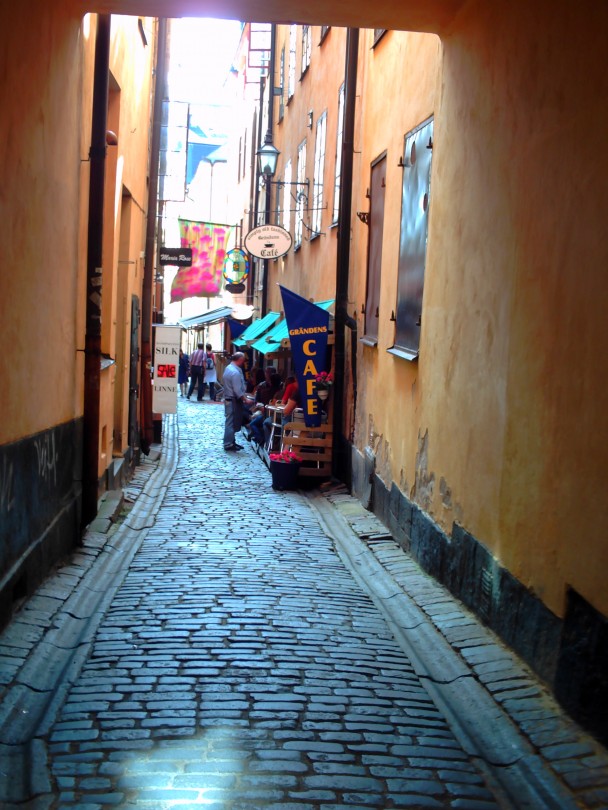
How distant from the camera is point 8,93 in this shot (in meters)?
5.78

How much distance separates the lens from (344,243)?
13.5m

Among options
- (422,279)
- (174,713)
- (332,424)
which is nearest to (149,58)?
Result: (332,424)

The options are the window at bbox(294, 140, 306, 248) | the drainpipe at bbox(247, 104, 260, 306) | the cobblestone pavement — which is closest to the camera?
the cobblestone pavement

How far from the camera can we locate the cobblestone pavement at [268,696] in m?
4.22

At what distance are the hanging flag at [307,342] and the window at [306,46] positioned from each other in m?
8.03

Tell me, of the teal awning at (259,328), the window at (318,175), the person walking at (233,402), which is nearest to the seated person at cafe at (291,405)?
the person walking at (233,402)

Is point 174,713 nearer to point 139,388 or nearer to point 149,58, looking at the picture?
point 139,388

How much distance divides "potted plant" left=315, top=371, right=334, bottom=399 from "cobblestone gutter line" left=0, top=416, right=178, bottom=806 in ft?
12.9

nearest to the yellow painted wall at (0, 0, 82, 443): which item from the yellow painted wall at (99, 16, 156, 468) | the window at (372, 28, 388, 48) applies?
the yellow painted wall at (99, 16, 156, 468)

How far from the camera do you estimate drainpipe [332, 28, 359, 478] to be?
1339 cm

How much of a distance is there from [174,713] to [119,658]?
3.26 ft

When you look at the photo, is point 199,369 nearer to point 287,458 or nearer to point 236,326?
point 236,326

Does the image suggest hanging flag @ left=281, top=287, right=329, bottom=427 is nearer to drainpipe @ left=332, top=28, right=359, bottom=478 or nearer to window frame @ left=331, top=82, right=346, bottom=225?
drainpipe @ left=332, top=28, right=359, bottom=478

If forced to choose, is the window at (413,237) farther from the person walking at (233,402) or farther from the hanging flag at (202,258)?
the hanging flag at (202,258)
